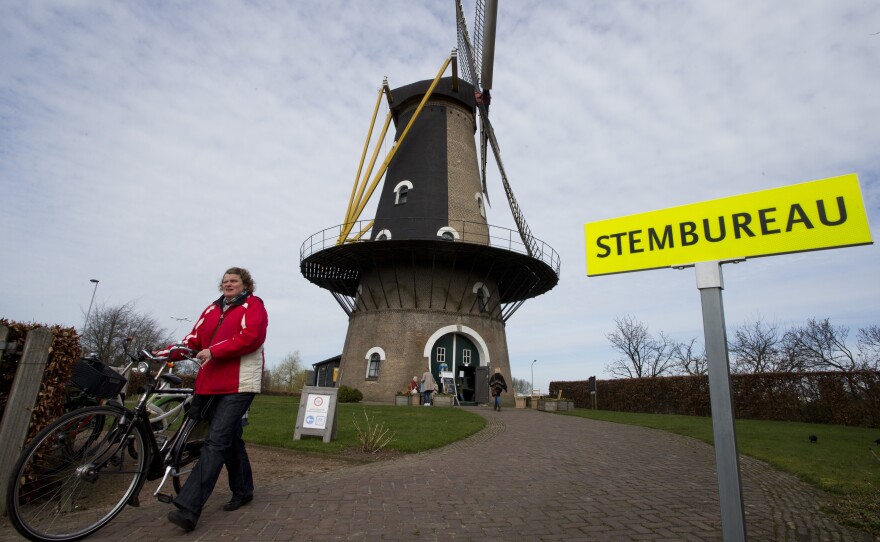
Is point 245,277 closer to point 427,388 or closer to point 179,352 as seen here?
point 179,352

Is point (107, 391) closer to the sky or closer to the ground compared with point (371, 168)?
closer to the ground

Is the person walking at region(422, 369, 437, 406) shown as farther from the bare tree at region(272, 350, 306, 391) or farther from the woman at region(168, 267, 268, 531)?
the bare tree at region(272, 350, 306, 391)

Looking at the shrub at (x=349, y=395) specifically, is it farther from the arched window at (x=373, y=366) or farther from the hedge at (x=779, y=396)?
the hedge at (x=779, y=396)

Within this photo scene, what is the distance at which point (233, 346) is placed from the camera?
12.4ft

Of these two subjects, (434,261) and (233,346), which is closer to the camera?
(233,346)

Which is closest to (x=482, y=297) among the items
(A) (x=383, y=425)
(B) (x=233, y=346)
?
(A) (x=383, y=425)

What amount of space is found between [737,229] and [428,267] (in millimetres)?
18357

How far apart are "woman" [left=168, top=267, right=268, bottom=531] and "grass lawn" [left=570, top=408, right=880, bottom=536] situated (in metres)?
5.19

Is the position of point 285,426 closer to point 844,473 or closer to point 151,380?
point 151,380

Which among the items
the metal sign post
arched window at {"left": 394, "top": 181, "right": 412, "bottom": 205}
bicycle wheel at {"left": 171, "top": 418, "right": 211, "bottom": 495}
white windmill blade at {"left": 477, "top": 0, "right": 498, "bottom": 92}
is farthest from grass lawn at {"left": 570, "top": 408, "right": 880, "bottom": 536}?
white windmill blade at {"left": 477, "top": 0, "right": 498, "bottom": 92}

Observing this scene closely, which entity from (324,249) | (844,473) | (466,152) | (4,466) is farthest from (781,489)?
(466,152)

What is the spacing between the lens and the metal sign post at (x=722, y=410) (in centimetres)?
253

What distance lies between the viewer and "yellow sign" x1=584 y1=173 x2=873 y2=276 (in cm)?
256

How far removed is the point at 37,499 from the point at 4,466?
0.60 meters
